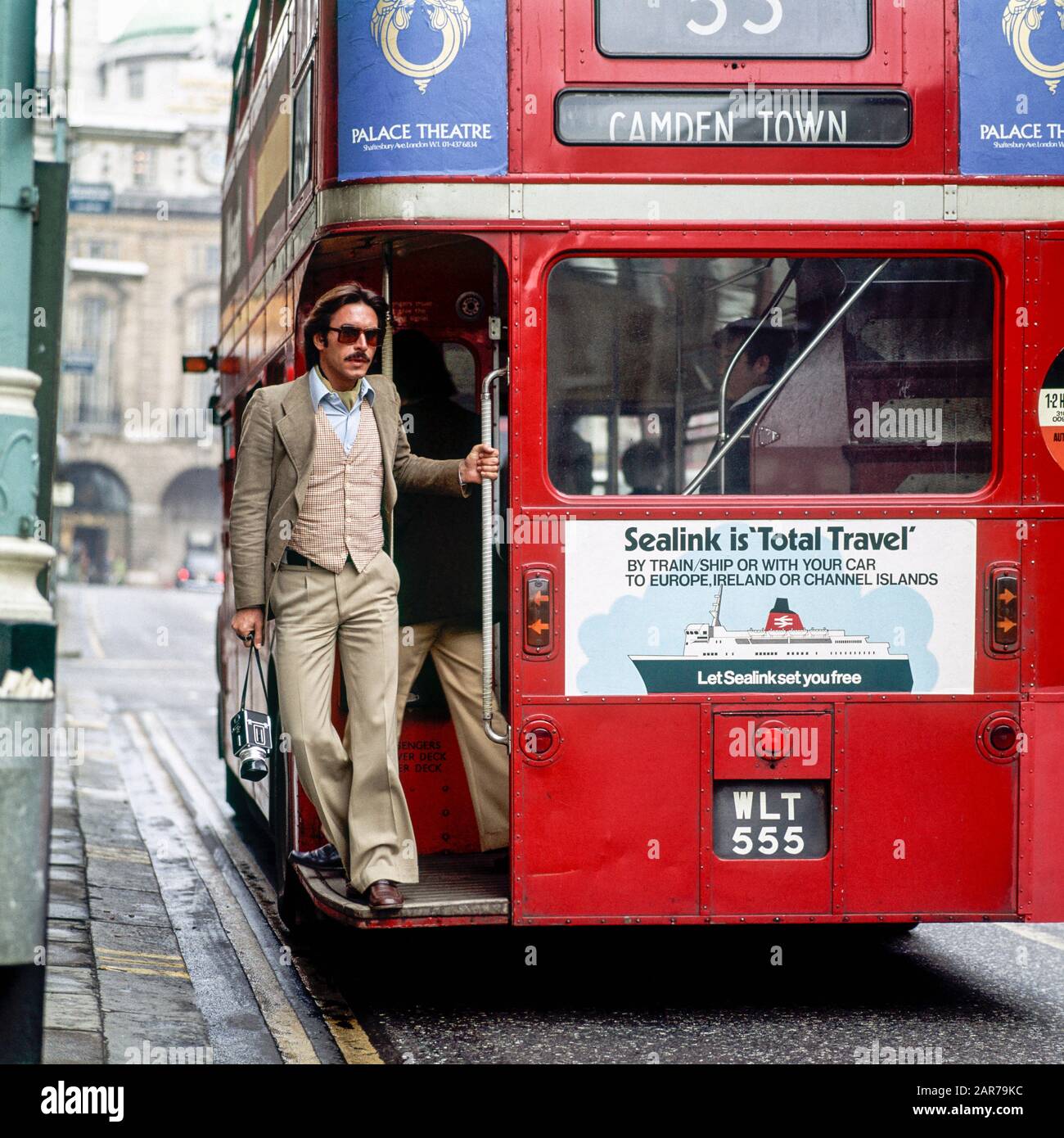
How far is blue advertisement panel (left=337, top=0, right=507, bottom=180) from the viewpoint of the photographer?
5.20 metres

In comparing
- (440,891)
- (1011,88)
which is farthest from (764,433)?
(440,891)

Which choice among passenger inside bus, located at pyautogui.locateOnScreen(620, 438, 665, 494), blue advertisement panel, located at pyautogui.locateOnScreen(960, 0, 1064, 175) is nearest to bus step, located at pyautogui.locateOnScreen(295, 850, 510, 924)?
passenger inside bus, located at pyautogui.locateOnScreen(620, 438, 665, 494)

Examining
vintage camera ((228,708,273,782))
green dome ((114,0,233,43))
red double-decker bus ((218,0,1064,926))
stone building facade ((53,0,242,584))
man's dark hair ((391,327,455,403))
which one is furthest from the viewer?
green dome ((114,0,233,43))

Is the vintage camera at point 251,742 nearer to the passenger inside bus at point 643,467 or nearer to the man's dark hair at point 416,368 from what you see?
the man's dark hair at point 416,368

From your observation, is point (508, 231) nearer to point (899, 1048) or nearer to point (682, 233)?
point (682, 233)

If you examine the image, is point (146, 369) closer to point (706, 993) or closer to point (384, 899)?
point (706, 993)

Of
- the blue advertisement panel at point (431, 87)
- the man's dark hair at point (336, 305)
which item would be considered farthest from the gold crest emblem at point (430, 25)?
the man's dark hair at point (336, 305)

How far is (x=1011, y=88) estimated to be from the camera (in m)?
5.30

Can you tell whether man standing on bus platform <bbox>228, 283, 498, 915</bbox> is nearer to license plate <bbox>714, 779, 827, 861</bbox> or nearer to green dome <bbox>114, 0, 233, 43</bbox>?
license plate <bbox>714, 779, 827, 861</bbox>

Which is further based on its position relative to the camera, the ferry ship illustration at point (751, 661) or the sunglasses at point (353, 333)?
the sunglasses at point (353, 333)

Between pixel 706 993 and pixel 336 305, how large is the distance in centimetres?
279

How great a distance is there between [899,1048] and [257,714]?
7.79 feet

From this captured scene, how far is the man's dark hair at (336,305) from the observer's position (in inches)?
218

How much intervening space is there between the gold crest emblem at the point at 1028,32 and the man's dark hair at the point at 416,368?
7.69ft
